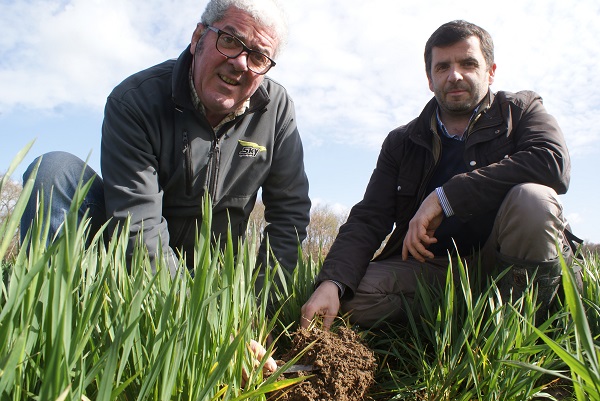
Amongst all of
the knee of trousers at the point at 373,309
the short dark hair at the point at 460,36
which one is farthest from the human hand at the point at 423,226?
the short dark hair at the point at 460,36

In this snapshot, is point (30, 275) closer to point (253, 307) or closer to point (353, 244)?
point (253, 307)

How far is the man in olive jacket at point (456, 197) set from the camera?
2080mm

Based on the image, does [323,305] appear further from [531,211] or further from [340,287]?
[531,211]

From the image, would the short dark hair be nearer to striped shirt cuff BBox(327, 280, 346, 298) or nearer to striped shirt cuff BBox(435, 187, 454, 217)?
striped shirt cuff BBox(435, 187, 454, 217)

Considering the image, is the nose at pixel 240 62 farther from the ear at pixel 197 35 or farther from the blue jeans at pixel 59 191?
the blue jeans at pixel 59 191

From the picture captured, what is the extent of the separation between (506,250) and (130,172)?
6.04ft

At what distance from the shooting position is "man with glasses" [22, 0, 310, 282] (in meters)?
2.54

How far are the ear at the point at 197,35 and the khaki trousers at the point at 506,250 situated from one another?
1.59 meters

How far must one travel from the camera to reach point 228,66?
2619 mm

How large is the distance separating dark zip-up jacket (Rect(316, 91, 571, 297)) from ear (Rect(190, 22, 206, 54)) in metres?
1.28

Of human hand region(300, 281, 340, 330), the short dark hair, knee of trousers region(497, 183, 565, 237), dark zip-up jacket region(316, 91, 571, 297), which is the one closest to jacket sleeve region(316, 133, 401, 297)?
dark zip-up jacket region(316, 91, 571, 297)

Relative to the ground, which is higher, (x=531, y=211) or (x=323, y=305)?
(x=531, y=211)

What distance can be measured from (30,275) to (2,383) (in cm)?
18

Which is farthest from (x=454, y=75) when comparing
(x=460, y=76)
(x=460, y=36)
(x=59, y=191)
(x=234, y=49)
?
(x=59, y=191)
